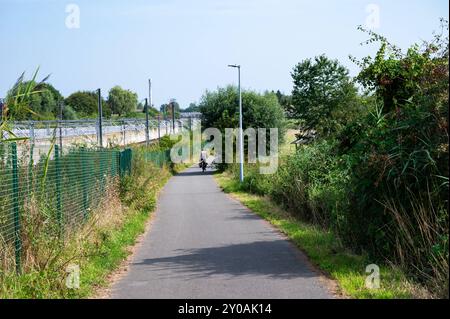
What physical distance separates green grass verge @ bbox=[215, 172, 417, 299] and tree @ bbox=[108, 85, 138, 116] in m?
107

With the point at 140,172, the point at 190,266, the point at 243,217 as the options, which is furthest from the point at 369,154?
the point at 140,172

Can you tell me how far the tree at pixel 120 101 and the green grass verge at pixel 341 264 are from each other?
107 meters

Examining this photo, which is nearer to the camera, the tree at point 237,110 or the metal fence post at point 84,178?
the metal fence post at point 84,178

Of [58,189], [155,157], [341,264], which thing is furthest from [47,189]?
[155,157]

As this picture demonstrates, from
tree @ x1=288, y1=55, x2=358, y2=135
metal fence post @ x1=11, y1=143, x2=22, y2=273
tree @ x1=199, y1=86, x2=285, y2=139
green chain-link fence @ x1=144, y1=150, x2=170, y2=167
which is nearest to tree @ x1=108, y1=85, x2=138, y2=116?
green chain-link fence @ x1=144, y1=150, x2=170, y2=167

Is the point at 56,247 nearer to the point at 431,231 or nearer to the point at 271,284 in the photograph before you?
the point at 271,284

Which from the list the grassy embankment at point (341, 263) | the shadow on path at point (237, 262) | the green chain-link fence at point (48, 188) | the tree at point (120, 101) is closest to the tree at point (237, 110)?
the grassy embankment at point (341, 263)

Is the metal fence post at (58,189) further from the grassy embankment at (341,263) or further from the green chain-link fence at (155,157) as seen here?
the green chain-link fence at (155,157)

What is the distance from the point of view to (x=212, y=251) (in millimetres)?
11250

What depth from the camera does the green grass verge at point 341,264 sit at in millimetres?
7102

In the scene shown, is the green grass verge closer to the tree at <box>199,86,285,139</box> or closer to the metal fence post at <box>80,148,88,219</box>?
the metal fence post at <box>80,148,88,219</box>

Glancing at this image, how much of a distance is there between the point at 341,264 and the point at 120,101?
115 meters

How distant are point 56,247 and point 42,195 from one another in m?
0.89
